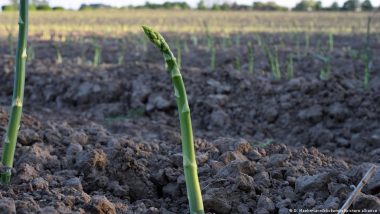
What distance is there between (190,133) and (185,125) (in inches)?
1.5

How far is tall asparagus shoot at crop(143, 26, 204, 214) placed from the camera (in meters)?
1.91

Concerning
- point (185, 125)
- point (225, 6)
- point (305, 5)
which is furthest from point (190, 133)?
point (225, 6)

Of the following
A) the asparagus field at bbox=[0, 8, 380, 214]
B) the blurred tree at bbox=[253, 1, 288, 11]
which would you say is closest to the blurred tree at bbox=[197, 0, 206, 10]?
the blurred tree at bbox=[253, 1, 288, 11]

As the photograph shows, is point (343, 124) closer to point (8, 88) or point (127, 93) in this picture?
point (127, 93)

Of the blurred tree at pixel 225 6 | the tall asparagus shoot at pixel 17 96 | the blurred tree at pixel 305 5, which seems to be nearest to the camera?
the tall asparagus shoot at pixel 17 96

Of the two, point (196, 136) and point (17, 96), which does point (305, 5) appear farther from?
point (17, 96)

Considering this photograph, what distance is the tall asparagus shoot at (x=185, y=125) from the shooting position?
191cm

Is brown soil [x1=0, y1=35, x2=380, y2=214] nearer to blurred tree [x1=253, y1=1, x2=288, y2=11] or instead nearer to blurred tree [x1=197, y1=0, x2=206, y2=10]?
blurred tree [x1=253, y1=1, x2=288, y2=11]

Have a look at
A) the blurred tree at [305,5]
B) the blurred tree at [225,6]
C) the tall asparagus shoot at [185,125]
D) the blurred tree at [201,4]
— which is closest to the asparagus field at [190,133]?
the tall asparagus shoot at [185,125]

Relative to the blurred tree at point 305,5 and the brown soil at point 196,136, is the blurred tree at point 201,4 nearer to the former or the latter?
the blurred tree at point 305,5

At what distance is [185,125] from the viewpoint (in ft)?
6.51

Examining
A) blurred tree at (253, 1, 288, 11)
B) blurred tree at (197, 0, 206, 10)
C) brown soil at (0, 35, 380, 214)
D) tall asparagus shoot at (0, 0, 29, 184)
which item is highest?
tall asparagus shoot at (0, 0, 29, 184)

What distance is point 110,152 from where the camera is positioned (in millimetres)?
2986

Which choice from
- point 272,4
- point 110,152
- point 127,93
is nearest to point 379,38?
point 127,93
